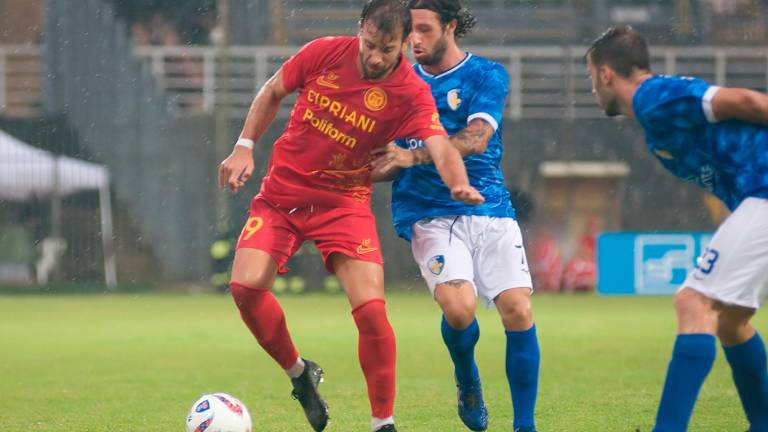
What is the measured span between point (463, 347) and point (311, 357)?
16.0ft

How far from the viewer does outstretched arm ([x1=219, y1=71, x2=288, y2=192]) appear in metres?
6.62

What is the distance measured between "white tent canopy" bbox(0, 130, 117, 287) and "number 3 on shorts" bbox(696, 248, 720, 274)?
1735 cm

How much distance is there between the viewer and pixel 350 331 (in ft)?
47.5

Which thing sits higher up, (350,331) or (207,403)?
(207,403)

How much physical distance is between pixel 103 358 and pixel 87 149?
11.5 metres

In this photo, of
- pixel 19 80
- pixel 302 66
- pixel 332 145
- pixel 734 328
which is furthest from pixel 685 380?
pixel 19 80

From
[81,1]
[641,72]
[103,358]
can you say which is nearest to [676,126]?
[641,72]

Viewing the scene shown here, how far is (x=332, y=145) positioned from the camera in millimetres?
6715

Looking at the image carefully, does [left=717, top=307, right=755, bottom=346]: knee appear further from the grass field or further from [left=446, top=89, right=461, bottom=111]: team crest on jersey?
[left=446, top=89, right=461, bottom=111]: team crest on jersey

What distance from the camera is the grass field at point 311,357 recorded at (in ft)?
25.6

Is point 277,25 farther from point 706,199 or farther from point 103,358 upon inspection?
point 103,358

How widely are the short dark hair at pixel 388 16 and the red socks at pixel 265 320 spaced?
1.50 m

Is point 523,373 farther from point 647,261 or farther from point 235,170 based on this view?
point 647,261

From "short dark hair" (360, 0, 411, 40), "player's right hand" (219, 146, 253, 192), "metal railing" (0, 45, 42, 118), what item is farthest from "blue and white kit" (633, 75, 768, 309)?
"metal railing" (0, 45, 42, 118)
